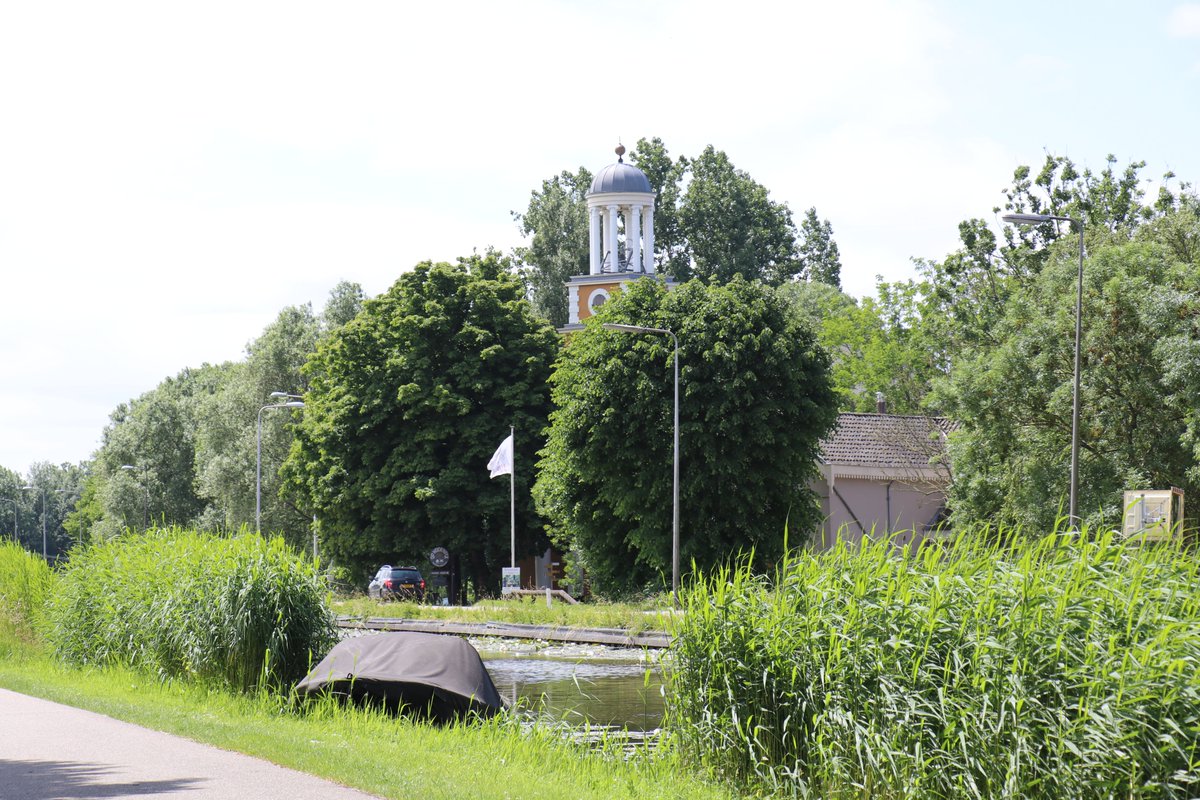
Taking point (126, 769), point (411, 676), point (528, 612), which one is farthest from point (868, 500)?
point (126, 769)

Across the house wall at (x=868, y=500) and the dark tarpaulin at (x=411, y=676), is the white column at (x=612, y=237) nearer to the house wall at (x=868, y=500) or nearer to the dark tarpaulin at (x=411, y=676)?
the house wall at (x=868, y=500)

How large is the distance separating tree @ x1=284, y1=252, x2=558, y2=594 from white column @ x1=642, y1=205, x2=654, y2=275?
10211 millimetres

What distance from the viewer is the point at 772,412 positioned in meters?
42.8

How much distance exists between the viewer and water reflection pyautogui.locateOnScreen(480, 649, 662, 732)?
19.0 meters

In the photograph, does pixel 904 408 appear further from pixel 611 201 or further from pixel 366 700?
pixel 366 700

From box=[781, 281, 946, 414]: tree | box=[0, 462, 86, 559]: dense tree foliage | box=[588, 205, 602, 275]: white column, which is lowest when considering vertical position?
box=[0, 462, 86, 559]: dense tree foliage

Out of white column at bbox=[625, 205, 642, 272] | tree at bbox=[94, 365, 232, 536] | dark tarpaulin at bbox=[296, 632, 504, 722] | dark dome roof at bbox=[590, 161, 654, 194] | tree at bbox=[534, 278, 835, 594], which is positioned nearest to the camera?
dark tarpaulin at bbox=[296, 632, 504, 722]

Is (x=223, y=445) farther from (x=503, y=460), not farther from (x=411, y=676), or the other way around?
(x=411, y=676)

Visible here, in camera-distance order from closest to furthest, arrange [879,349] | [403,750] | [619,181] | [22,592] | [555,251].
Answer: [403,750]
[22,592]
[619,181]
[879,349]
[555,251]

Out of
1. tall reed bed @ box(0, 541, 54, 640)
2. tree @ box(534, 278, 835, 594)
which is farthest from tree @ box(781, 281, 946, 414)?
tall reed bed @ box(0, 541, 54, 640)

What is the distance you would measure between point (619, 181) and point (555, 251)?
18.4 metres

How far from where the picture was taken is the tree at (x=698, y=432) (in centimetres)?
4200

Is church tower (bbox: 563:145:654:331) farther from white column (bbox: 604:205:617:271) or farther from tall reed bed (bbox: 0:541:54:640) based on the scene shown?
tall reed bed (bbox: 0:541:54:640)

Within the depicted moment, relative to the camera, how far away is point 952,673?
32.6ft
